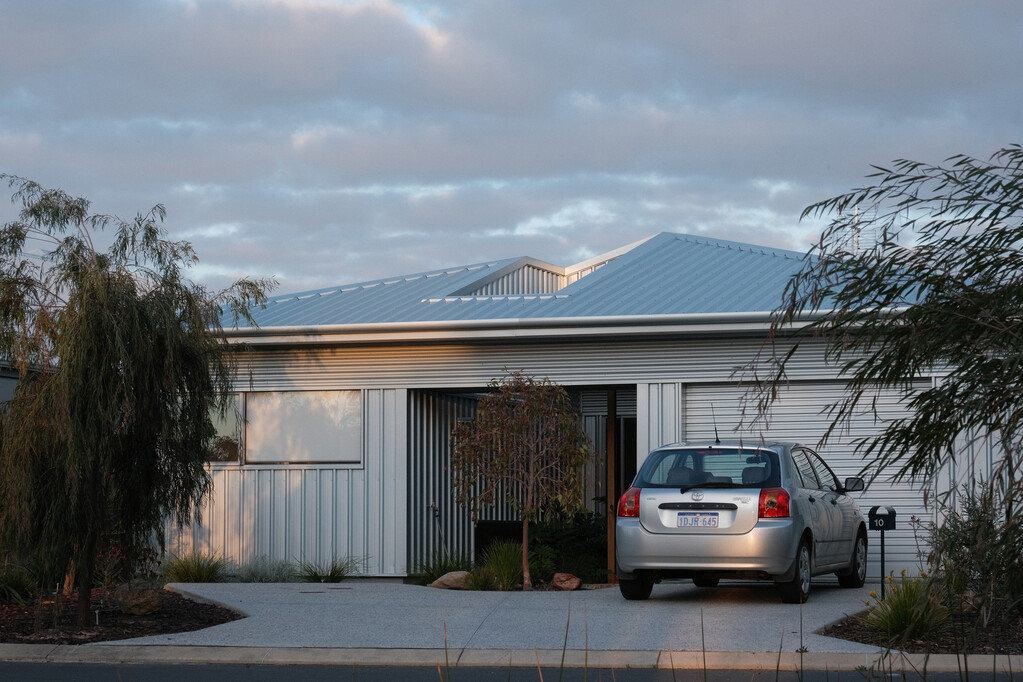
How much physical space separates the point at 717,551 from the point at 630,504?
96 centimetres

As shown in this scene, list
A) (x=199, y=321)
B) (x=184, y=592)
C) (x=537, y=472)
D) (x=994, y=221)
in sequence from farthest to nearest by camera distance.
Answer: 1. (x=537, y=472)
2. (x=184, y=592)
3. (x=199, y=321)
4. (x=994, y=221)

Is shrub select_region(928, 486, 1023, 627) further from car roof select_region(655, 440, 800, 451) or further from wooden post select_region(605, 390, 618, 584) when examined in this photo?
wooden post select_region(605, 390, 618, 584)

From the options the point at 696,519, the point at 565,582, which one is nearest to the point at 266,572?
the point at 565,582

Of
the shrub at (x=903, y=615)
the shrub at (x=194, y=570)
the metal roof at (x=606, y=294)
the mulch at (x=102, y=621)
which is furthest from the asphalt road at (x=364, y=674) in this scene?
the metal roof at (x=606, y=294)

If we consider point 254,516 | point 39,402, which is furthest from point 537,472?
point 39,402

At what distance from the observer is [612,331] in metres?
15.8

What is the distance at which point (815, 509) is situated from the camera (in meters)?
12.5

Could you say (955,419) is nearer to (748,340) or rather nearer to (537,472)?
(537,472)

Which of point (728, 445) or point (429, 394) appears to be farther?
point (429, 394)

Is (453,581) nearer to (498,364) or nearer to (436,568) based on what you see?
(436,568)

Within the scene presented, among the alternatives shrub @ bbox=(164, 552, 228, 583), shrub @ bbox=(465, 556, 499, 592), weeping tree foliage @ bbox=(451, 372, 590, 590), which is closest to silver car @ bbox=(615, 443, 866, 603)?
weeping tree foliage @ bbox=(451, 372, 590, 590)

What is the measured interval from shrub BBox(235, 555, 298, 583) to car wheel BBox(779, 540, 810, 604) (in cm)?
701

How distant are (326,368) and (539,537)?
3.74 meters

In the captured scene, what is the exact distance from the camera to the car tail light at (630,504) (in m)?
12.0
